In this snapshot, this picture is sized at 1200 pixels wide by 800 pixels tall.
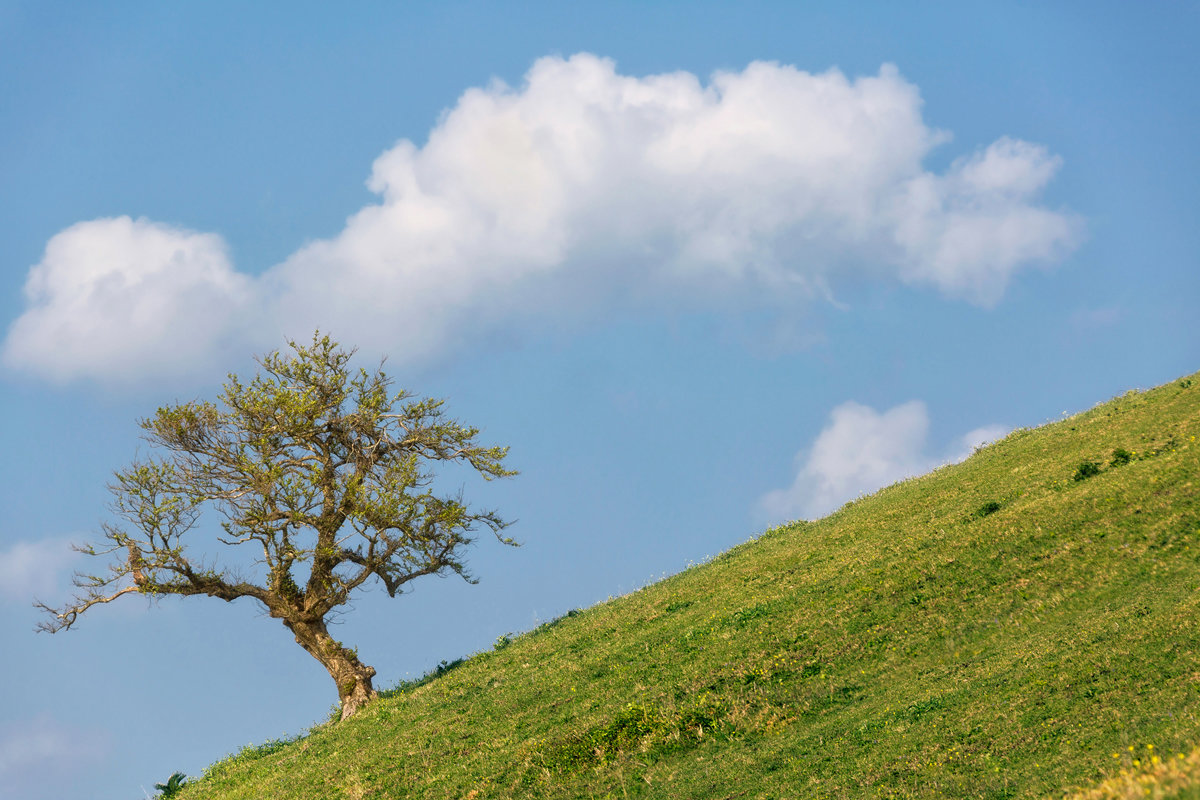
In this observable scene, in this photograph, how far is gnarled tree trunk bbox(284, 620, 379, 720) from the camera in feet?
119

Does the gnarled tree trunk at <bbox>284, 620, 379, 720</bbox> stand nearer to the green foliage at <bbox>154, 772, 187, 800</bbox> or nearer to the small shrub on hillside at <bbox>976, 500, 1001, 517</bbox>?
the green foliage at <bbox>154, 772, 187, 800</bbox>

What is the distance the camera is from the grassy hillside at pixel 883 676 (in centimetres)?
1611

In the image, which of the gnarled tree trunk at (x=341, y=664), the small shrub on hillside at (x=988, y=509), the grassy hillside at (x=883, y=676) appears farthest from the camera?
the gnarled tree trunk at (x=341, y=664)

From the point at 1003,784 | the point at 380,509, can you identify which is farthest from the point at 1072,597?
the point at 380,509

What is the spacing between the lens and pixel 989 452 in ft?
136

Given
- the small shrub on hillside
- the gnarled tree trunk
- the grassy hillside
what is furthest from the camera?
the gnarled tree trunk

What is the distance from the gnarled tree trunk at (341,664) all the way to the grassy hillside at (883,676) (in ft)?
6.70

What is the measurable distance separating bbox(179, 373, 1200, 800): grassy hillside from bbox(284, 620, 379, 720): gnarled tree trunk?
80.4 inches

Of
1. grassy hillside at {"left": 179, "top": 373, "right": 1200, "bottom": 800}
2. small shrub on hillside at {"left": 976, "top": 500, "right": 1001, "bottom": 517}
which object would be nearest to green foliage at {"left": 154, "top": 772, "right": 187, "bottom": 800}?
grassy hillside at {"left": 179, "top": 373, "right": 1200, "bottom": 800}

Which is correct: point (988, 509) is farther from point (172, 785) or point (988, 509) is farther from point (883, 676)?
point (172, 785)

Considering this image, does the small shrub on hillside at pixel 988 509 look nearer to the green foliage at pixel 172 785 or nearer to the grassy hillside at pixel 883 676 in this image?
the grassy hillside at pixel 883 676

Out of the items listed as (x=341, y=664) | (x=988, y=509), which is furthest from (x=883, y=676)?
(x=341, y=664)

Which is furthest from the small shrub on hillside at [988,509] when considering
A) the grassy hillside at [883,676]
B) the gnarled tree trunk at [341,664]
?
the gnarled tree trunk at [341,664]

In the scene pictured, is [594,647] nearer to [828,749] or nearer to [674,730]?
[674,730]
